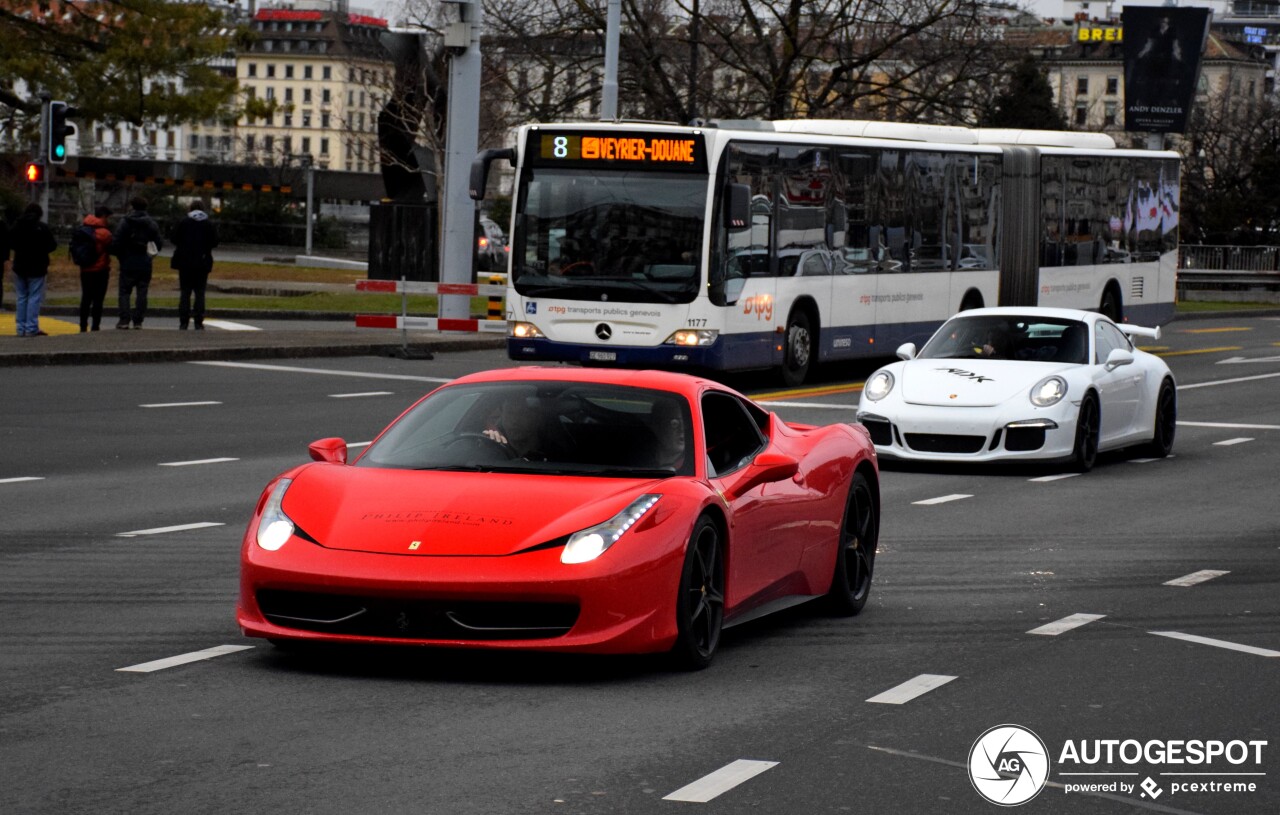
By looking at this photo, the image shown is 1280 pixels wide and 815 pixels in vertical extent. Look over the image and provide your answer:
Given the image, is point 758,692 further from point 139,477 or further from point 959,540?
point 139,477

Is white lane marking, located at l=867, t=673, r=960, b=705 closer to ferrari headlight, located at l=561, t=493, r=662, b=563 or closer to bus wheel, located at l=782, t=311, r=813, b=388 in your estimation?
ferrari headlight, located at l=561, t=493, r=662, b=563

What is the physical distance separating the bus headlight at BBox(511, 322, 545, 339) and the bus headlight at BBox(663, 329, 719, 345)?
5.01 feet

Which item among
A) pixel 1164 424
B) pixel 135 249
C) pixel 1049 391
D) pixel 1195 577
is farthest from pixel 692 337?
pixel 1195 577

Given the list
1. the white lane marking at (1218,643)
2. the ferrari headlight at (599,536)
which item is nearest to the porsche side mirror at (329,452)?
the ferrari headlight at (599,536)

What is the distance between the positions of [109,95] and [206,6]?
3.19 m

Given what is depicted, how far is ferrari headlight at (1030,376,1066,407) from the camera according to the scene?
1636cm

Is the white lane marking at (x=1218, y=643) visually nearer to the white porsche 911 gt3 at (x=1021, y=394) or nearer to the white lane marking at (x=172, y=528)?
the white lane marking at (x=172, y=528)

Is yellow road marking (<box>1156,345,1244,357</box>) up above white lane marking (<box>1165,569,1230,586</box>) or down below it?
above

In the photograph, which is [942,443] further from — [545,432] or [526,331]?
[526,331]

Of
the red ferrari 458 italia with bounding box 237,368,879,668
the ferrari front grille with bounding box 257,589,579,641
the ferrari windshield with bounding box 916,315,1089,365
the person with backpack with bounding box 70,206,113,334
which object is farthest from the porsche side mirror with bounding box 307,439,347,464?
the person with backpack with bounding box 70,206,113,334

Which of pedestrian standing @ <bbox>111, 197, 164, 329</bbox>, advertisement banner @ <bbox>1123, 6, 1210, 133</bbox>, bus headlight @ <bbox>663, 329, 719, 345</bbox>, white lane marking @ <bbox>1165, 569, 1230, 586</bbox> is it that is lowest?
white lane marking @ <bbox>1165, 569, 1230, 586</bbox>

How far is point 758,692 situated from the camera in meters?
7.57

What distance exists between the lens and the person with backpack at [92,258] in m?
27.8

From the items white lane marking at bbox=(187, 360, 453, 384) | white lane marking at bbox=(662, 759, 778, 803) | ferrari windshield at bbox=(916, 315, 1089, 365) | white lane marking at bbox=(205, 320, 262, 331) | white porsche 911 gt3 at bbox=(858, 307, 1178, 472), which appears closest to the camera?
white lane marking at bbox=(662, 759, 778, 803)
